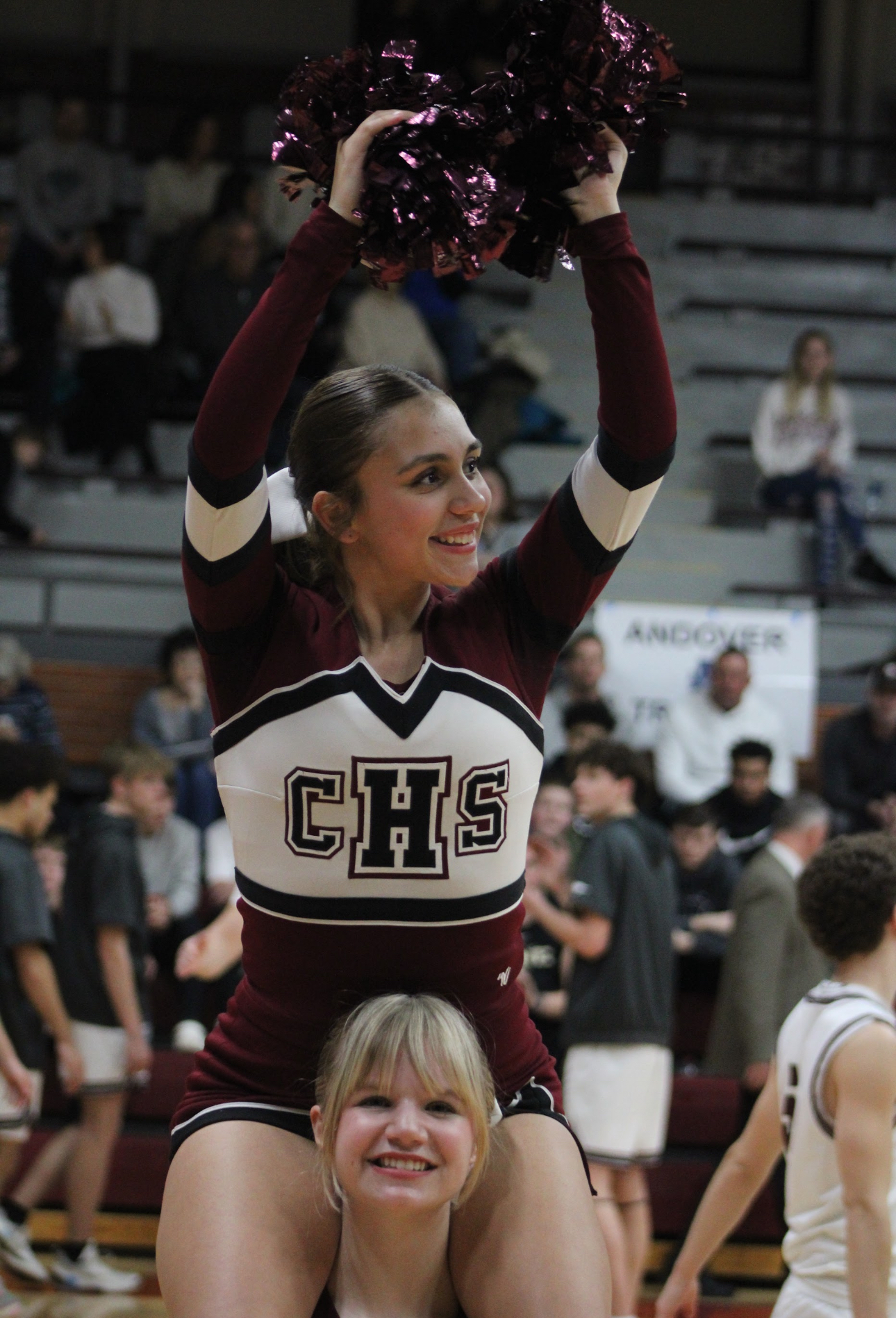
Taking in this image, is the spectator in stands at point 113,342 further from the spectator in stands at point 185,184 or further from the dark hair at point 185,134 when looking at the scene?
the dark hair at point 185,134

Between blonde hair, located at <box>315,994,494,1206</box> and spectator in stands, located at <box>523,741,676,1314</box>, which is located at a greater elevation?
blonde hair, located at <box>315,994,494,1206</box>

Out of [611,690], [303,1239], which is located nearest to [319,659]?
[303,1239]

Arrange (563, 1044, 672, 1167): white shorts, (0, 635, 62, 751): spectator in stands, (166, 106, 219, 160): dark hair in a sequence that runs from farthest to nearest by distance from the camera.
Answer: (166, 106, 219, 160): dark hair < (0, 635, 62, 751): spectator in stands < (563, 1044, 672, 1167): white shorts

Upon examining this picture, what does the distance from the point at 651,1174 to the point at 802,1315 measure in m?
3.50

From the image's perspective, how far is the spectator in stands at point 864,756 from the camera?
7758 millimetres

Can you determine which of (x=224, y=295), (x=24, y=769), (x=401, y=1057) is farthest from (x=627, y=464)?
(x=224, y=295)

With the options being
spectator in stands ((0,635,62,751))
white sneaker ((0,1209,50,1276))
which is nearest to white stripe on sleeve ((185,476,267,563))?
white sneaker ((0,1209,50,1276))

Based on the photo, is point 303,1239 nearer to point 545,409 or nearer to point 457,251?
point 457,251

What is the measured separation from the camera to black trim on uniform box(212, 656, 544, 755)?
202 cm

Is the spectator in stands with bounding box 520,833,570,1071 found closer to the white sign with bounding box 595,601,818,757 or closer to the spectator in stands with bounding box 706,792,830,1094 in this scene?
the spectator in stands with bounding box 706,792,830,1094

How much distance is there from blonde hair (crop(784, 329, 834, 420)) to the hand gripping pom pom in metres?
8.09

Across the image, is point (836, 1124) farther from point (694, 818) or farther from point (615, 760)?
point (694, 818)

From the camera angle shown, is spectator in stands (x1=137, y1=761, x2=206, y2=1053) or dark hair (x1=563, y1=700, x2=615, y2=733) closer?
spectator in stands (x1=137, y1=761, x2=206, y2=1053)

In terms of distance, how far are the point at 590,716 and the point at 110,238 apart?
4378 mm
